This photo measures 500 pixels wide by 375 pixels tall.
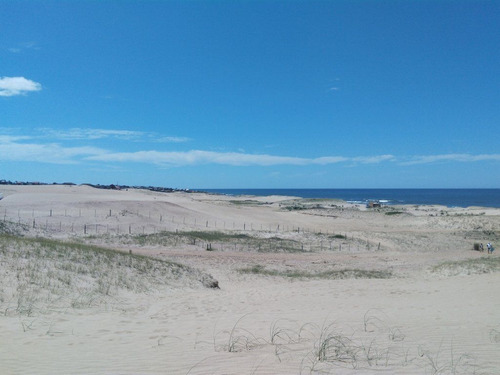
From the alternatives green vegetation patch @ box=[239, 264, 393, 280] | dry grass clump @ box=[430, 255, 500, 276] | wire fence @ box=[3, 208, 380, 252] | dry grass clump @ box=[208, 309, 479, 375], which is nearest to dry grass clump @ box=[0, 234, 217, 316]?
green vegetation patch @ box=[239, 264, 393, 280]

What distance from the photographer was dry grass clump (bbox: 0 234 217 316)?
35.8 ft

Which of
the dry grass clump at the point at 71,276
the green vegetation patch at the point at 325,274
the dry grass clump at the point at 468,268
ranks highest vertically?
the dry grass clump at the point at 71,276

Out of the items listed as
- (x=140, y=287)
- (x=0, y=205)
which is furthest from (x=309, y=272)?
(x=0, y=205)

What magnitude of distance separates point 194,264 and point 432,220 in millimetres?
48119

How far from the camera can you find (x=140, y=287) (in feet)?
49.0

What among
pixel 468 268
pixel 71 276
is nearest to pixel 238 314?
pixel 71 276

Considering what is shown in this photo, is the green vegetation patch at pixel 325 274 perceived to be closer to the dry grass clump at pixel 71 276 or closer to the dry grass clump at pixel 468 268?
the dry grass clump at pixel 468 268

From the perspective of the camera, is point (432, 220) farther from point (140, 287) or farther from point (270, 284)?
point (140, 287)

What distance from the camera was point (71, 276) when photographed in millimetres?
13688

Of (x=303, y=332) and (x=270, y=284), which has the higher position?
(x=303, y=332)

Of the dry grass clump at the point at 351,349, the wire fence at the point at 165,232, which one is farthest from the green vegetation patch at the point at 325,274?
the dry grass clump at the point at 351,349

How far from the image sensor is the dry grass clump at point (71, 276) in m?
10.9

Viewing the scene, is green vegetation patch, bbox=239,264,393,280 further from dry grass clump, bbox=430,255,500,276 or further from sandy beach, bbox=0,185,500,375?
dry grass clump, bbox=430,255,500,276

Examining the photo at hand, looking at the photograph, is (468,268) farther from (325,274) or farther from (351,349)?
(351,349)
